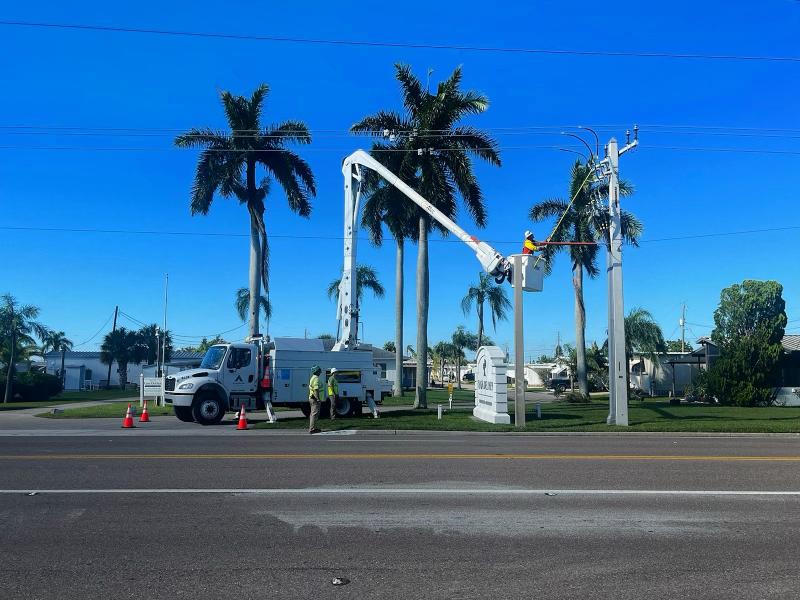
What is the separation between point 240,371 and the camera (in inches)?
888

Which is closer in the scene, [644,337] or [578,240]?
[578,240]

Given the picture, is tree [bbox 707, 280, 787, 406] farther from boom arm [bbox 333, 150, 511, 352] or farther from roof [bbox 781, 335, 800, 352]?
boom arm [bbox 333, 150, 511, 352]

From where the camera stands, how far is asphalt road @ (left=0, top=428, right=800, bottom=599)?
532cm

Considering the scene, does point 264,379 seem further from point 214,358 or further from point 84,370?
point 84,370

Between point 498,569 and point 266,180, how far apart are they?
94.0 ft

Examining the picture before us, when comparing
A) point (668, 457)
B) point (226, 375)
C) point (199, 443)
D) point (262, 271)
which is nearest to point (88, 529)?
point (199, 443)

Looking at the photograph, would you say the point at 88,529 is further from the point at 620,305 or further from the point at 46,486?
the point at 620,305

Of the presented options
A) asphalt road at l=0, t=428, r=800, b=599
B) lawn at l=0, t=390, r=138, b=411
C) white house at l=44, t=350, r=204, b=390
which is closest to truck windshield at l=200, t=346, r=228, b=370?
asphalt road at l=0, t=428, r=800, b=599

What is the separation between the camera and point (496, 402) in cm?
2186

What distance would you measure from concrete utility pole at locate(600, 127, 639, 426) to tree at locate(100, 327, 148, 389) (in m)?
62.0

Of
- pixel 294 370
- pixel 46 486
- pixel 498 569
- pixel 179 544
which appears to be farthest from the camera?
Answer: pixel 294 370

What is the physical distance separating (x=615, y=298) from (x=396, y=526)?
16.4 m

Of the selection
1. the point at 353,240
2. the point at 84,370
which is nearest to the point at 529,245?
the point at 353,240

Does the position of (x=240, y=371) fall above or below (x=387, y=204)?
below
